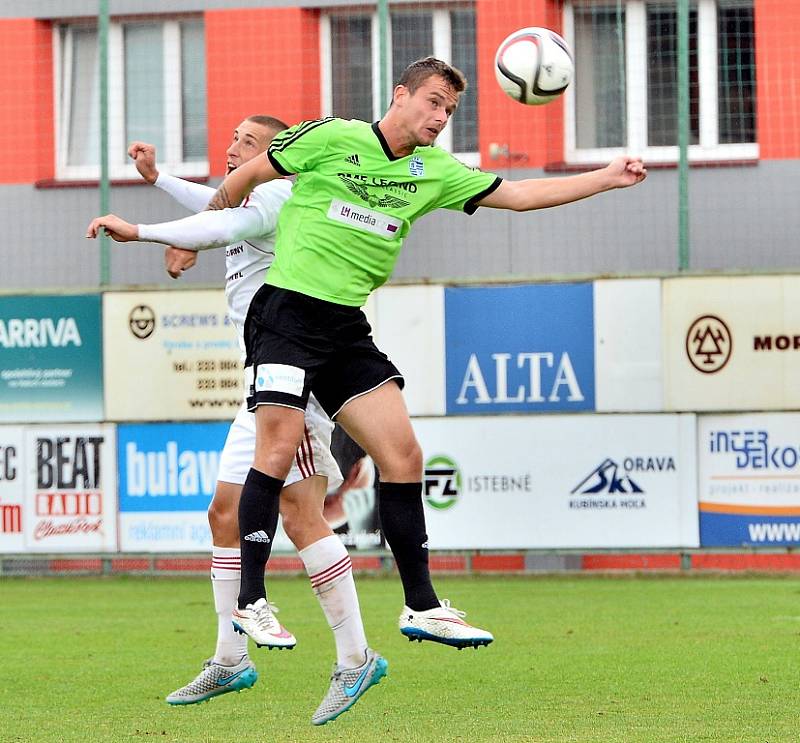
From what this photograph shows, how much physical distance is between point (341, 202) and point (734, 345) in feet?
24.6

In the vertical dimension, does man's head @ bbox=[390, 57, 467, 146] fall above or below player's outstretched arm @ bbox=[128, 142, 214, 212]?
above

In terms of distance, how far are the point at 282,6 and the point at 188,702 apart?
10931 mm

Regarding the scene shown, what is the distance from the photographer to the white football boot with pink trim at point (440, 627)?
260 inches

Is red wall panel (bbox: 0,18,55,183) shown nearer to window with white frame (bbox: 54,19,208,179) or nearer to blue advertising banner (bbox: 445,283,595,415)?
window with white frame (bbox: 54,19,208,179)

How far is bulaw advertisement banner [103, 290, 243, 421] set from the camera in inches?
561

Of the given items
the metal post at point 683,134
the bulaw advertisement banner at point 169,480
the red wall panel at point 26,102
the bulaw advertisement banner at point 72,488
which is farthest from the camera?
the red wall panel at point 26,102

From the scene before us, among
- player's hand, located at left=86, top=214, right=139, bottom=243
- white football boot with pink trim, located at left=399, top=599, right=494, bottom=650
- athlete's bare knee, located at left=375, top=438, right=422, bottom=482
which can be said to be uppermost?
player's hand, located at left=86, top=214, right=139, bottom=243

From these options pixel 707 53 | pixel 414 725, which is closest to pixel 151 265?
pixel 707 53

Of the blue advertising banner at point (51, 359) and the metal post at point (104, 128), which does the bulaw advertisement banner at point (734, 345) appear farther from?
the metal post at point (104, 128)

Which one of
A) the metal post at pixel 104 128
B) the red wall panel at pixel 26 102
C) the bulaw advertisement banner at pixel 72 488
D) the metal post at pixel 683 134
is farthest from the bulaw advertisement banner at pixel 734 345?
the red wall panel at pixel 26 102

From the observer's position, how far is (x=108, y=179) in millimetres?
15289

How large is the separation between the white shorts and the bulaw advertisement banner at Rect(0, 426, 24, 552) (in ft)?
23.8

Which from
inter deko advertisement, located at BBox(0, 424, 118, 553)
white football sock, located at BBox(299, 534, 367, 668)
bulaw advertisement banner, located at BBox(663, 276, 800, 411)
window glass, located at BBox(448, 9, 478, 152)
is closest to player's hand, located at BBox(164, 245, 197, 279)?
white football sock, located at BBox(299, 534, 367, 668)

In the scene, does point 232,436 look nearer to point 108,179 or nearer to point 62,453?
point 62,453
